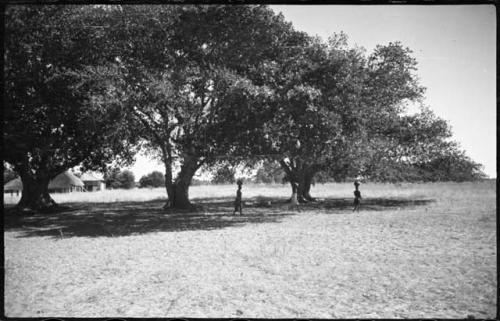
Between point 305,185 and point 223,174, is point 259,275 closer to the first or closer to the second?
point 223,174

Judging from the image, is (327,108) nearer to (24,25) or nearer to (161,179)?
(24,25)

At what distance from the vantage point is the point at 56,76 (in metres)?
15.2

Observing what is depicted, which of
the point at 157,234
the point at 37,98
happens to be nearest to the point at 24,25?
the point at 37,98

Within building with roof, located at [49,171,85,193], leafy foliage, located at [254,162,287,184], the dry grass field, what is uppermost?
leafy foliage, located at [254,162,287,184]

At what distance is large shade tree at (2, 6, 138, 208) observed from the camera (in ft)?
44.5

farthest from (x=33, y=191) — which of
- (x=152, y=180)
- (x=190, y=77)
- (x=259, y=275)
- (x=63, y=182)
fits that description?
(x=152, y=180)

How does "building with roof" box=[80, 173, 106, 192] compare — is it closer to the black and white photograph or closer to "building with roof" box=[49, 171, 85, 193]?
"building with roof" box=[49, 171, 85, 193]

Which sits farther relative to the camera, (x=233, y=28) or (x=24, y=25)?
(x=233, y=28)

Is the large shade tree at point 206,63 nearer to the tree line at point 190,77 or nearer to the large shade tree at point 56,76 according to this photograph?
the tree line at point 190,77

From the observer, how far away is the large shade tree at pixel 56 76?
44.5ft

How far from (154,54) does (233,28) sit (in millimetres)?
4186

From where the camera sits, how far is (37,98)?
53.9 ft

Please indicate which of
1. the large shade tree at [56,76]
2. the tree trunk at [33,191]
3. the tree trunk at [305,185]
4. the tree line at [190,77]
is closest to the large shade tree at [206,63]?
the tree line at [190,77]

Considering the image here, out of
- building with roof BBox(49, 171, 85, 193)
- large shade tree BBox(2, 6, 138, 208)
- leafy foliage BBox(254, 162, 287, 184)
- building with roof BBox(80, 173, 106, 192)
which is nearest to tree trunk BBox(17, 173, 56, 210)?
large shade tree BBox(2, 6, 138, 208)
